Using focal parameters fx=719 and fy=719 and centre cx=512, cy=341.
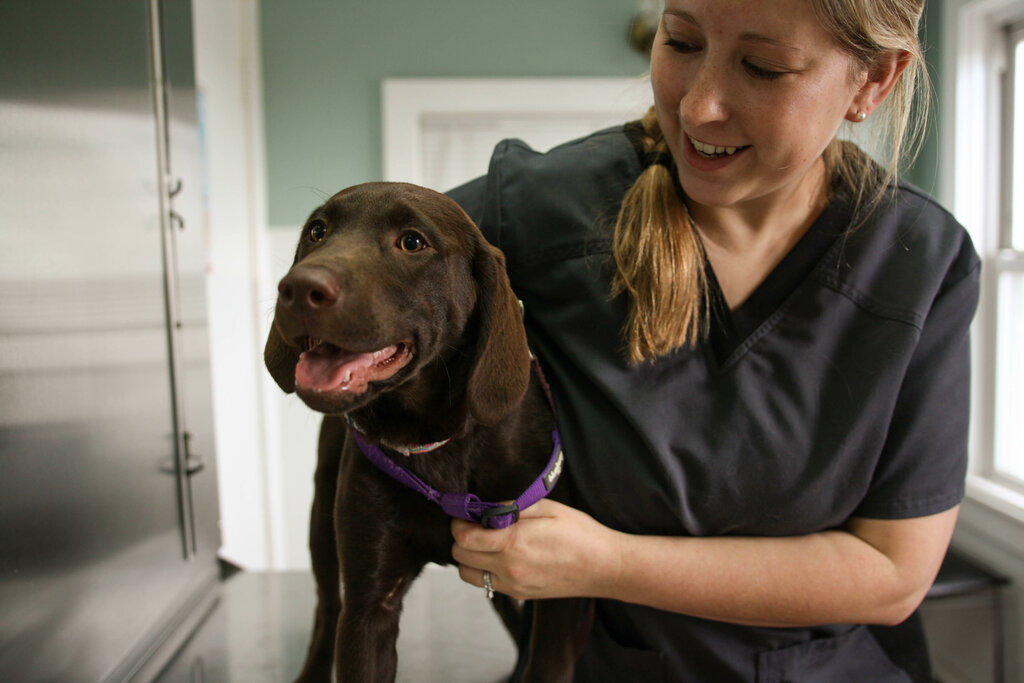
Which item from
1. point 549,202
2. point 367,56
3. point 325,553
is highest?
point 367,56

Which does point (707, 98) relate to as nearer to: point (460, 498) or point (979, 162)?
point (460, 498)

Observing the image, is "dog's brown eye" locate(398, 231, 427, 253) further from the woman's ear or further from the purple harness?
the woman's ear

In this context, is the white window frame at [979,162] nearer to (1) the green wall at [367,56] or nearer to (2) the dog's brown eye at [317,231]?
(1) the green wall at [367,56]

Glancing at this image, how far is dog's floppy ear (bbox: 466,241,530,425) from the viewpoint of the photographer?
829 millimetres

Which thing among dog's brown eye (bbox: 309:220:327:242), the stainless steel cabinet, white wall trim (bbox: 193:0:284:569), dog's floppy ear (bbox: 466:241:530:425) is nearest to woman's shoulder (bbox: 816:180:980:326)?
dog's floppy ear (bbox: 466:241:530:425)

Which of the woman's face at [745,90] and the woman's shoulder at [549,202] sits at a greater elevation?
the woman's face at [745,90]

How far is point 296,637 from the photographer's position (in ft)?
4.05

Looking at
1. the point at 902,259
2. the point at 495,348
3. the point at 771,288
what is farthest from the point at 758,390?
the point at 495,348

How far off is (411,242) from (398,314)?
0.10 m

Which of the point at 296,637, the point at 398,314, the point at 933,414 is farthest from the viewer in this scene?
the point at 296,637

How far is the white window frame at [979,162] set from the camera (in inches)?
83.3

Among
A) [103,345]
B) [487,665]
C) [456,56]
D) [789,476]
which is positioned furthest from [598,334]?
[456,56]

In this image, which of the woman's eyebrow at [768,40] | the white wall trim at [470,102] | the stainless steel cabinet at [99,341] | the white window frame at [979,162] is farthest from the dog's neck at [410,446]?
the white wall trim at [470,102]

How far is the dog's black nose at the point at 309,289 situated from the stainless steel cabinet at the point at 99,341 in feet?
1.24
